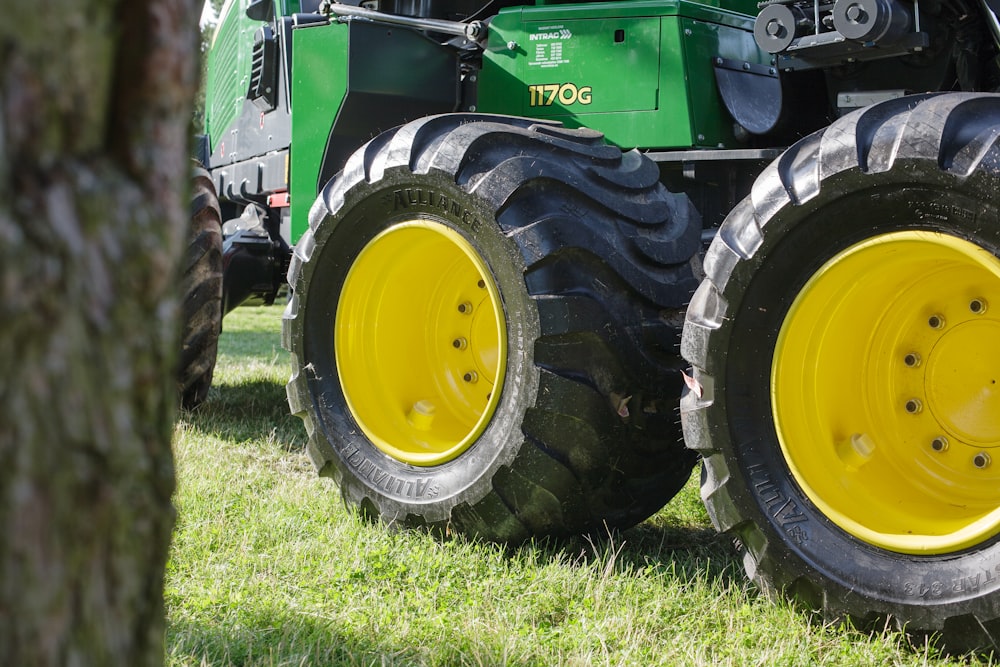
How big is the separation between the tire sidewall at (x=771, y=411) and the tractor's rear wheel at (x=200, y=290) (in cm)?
330

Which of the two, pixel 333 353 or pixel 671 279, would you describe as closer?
pixel 671 279

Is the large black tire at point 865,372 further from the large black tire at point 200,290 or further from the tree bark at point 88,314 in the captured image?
the large black tire at point 200,290

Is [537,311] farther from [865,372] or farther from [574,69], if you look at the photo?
[574,69]

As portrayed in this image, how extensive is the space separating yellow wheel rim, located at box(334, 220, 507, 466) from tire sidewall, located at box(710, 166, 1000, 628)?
1.17 m

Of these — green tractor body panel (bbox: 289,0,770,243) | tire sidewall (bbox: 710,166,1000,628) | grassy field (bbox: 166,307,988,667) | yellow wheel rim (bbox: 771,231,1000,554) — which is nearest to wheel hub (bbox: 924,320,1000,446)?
yellow wheel rim (bbox: 771,231,1000,554)

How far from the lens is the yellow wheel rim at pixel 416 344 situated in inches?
152

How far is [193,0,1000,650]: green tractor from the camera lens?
2.64 m

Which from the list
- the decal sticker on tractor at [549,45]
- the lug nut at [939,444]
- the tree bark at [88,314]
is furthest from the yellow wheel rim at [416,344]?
the tree bark at [88,314]

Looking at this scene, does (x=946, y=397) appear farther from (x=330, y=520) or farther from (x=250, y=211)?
(x=250, y=211)

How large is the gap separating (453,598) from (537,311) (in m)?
→ 0.83

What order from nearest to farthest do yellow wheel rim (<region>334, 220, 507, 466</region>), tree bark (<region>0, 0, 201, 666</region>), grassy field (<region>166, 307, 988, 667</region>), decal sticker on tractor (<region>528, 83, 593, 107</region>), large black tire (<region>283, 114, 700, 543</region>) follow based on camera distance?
tree bark (<region>0, 0, 201, 666</region>) → grassy field (<region>166, 307, 988, 667</region>) → large black tire (<region>283, 114, 700, 543</region>) → yellow wheel rim (<region>334, 220, 507, 466</region>) → decal sticker on tractor (<region>528, 83, 593, 107</region>)

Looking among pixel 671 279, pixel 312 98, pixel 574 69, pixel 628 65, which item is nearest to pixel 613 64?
pixel 628 65

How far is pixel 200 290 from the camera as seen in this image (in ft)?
18.0

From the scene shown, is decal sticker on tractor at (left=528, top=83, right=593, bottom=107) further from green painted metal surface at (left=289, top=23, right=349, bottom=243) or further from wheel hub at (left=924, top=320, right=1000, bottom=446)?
wheel hub at (left=924, top=320, right=1000, bottom=446)
